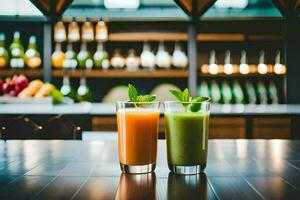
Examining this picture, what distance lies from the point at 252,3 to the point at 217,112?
4.10ft

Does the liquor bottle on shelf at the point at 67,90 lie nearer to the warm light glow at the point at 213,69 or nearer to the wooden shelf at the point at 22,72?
the wooden shelf at the point at 22,72

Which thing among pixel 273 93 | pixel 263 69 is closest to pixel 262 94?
pixel 273 93

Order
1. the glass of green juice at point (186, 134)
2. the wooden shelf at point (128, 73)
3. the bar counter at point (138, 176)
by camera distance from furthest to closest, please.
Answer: the wooden shelf at point (128, 73) < the glass of green juice at point (186, 134) < the bar counter at point (138, 176)

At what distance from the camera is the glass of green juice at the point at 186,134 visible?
890mm

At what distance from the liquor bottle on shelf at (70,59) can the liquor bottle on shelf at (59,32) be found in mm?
112

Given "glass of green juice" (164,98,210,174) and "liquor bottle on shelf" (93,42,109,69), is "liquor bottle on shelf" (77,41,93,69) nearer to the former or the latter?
"liquor bottle on shelf" (93,42,109,69)

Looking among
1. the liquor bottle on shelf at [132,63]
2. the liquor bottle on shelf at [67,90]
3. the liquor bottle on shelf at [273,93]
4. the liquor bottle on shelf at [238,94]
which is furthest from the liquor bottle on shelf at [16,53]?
the liquor bottle on shelf at [273,93]

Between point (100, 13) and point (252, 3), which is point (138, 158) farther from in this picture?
point (252, 3)

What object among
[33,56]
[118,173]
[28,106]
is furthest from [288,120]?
[118,173]

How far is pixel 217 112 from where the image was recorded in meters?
3.04

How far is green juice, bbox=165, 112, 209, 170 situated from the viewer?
2.92ft

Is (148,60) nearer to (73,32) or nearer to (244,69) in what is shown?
(73,32)

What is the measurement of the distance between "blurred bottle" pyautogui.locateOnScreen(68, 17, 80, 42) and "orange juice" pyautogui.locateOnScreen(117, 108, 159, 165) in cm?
294

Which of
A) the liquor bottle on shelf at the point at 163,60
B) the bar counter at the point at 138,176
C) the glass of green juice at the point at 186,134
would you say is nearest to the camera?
the bar counter at the point at 138,176
